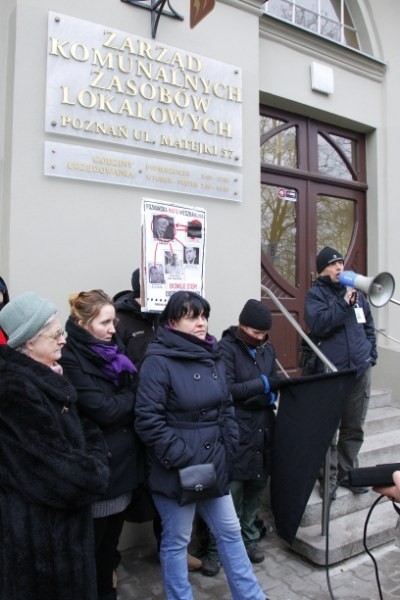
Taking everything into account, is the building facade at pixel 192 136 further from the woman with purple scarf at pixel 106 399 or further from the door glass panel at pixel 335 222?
the woman with purple scarf at pixel 106 399

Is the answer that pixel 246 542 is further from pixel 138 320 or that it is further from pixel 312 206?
pixel 312 206

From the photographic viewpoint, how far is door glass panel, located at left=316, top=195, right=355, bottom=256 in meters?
5.88

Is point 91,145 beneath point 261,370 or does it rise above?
above

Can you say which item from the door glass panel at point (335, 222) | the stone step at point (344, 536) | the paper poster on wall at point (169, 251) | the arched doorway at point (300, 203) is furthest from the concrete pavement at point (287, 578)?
the door glass panel at point (335, 222)

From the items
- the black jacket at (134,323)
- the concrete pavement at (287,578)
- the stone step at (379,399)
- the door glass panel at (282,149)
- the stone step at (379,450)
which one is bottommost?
the concrete pavement at (287,578)

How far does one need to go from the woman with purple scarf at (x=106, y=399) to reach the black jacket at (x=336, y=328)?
1.62 metres

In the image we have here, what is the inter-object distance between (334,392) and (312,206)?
314 centimetres

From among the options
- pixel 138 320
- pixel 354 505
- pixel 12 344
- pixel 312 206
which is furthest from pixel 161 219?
pixel 312 206

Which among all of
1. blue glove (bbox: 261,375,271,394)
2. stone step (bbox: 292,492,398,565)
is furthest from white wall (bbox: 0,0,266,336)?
stone step (bbox: 292,492,398,565)

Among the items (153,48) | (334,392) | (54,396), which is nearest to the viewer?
(54,396)

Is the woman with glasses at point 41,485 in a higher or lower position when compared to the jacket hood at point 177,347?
lower

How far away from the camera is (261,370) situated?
130 inches

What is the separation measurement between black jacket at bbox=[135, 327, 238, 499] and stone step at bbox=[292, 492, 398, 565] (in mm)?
1138

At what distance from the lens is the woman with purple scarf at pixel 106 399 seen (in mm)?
2383
